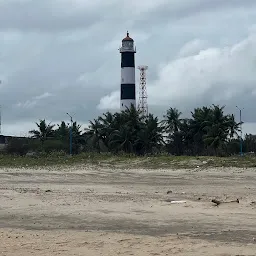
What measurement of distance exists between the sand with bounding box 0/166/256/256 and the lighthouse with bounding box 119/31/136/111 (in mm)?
63108

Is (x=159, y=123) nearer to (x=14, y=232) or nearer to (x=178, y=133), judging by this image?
(x=178, y=133)

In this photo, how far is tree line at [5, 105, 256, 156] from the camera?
246 ft

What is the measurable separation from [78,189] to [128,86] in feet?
209

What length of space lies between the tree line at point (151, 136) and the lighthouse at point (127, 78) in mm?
5941

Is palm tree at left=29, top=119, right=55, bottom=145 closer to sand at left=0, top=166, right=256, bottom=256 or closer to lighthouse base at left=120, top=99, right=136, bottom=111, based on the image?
lighthouse base at left=120, top=99, right=136, bottom=111

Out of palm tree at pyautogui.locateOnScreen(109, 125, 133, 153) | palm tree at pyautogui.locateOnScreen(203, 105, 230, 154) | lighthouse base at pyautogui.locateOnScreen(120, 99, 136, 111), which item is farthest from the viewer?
lighthouse base at pyautogui.locateOnScreen(120, 99, 136, 111)

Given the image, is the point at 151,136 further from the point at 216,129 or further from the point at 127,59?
the point at 127,59

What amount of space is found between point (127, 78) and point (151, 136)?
1502 centimetres

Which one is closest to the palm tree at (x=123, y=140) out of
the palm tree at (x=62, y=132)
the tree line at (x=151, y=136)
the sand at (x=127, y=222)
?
the tree line at (x=151, y=136)

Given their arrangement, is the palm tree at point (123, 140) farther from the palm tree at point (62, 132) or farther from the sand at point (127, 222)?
the sand at point (127, 222)

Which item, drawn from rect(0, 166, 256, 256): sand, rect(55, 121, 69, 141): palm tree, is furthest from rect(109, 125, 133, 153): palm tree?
rect(0, 166, 256, 256): sand

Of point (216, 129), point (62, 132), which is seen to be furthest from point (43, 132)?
point (216, 129)

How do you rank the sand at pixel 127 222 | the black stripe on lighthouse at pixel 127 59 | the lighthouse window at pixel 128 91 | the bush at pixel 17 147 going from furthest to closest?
the black stripe on lighthouse at pixel 127 59, the lighthouse window at pixel 128 91, the bush at pixel 17 147, the sand at pixel 127 222

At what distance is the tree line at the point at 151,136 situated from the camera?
74938 millimetres
